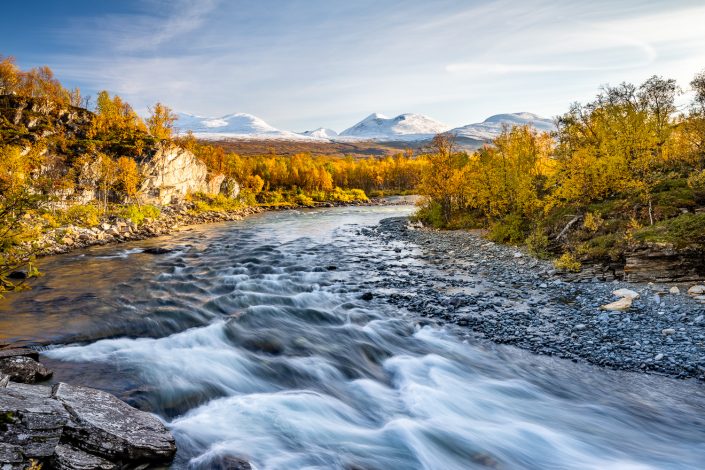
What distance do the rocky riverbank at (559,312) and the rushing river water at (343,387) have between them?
61 centimetres

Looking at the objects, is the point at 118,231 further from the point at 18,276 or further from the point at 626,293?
the point at 626,293

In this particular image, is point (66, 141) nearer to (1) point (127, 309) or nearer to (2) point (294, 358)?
(1) point (127, 309)

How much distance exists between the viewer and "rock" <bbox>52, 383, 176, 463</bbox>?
17.5ft

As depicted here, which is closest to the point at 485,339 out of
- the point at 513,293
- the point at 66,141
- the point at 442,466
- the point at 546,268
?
the point at 513,293

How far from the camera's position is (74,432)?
17.4 feet

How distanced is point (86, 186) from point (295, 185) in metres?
60.6

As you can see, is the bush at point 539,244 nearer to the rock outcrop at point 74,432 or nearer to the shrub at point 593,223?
the shrub at point 593,223

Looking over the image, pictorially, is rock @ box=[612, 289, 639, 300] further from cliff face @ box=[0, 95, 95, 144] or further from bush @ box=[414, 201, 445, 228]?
cliff face @ box=[0, 95, 95, 144]

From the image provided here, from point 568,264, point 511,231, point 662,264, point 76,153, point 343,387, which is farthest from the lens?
point 76,153

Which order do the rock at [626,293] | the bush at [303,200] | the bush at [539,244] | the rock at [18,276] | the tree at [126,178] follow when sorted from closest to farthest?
the rock at [626,293] < the rock at [18,276] < the bush at [539,244] < the tree at [126,178] < the bush at [303,200]

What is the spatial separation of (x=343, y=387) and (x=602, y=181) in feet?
64.8

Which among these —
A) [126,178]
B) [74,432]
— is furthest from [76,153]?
[74,432]

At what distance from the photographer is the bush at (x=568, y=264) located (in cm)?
1569

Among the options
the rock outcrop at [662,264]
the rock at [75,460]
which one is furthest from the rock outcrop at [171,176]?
the rock outcrop at [662,264]
